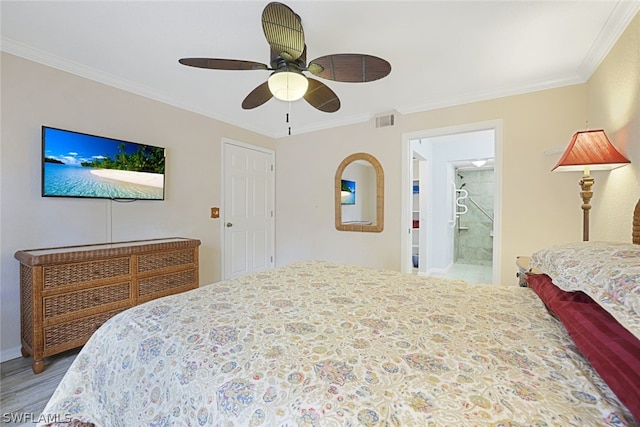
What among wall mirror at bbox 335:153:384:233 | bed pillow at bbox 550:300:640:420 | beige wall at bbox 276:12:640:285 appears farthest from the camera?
wall mirror at bbox 335:153:384:233

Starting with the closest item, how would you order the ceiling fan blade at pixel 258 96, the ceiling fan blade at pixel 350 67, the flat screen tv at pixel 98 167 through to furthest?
the ceiling fan blade at pixel 350 67
the ceiling fan blade at pixel 258 96
the flat screen tv at pixel 98 167

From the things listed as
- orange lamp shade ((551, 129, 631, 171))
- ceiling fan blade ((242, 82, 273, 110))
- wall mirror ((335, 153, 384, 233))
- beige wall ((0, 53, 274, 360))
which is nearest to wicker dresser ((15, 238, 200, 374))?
beige wall ((0, 53, 274, 360))

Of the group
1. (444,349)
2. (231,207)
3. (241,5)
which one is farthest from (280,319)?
(231,207)

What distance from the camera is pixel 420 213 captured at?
15.5 ft

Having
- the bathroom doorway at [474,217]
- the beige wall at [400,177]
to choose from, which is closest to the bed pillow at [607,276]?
the beige wall at [400,177]

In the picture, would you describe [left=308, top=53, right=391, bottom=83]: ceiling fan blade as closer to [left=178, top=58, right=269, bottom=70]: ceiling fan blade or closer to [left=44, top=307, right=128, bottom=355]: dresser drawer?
[left=178, top=58, right=269, bottom=70]: ceiling fan blade

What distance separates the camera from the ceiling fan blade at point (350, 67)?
61.1 inches

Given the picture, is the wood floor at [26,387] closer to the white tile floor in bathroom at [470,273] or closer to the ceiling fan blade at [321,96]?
the ceiling fan blade at [321,96]

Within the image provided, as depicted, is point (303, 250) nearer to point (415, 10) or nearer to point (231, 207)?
point (231, 207)

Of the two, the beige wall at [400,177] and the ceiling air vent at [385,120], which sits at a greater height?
the ceiling air vent at [385,120]

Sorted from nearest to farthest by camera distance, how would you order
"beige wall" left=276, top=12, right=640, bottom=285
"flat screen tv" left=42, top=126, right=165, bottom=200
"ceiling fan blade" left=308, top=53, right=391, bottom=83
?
"ceiling fan blade" left=308, top=53, right=391, bottom=83
"beige wall" left=276, top=12, right=640, bottom=285
"flat screen tv" left=42, top=126, right=165, bottom=200

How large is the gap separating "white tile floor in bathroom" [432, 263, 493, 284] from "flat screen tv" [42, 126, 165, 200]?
4.57 m

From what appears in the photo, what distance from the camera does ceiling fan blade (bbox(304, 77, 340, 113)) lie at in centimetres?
193

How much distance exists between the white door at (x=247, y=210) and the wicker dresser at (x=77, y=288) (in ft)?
3.95
